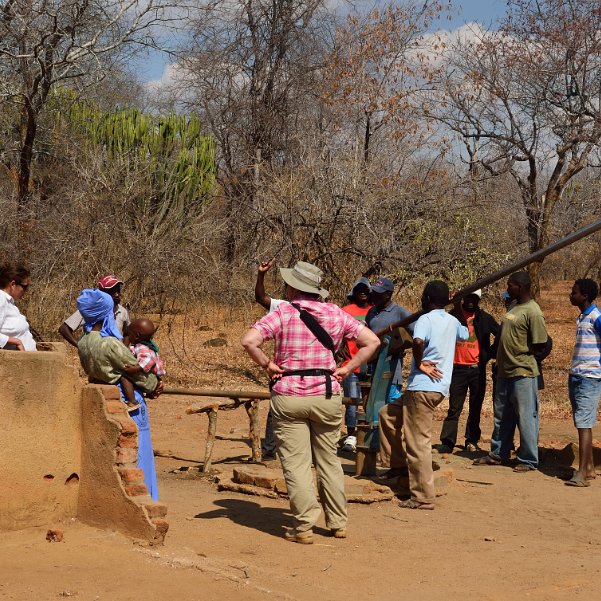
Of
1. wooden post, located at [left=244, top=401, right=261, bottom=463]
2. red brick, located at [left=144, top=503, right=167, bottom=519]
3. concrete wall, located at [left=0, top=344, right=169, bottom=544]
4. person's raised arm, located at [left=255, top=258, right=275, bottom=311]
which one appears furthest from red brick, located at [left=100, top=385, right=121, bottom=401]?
wooden post, located at [left=244, top=401, right=261, bottom=463]

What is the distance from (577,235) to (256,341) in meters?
2.10

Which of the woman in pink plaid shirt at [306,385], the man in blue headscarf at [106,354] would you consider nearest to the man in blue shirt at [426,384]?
the woman in pink plaid shirt at [306,385]

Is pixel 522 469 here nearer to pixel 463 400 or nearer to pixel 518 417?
pixel 518 417

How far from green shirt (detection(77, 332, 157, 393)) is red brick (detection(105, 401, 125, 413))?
31 centimetres

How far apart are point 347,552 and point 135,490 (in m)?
1.41

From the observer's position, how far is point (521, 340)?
9.09 meters

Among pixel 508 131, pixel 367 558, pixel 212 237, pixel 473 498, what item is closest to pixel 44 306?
pixel 212 237

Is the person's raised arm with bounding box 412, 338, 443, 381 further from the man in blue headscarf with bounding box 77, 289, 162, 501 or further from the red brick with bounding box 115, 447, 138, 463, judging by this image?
the red brick with bounding box 115, 447, 138, 463

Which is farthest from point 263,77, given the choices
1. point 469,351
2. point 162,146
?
point 469,351

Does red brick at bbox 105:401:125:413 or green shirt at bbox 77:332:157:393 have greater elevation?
green shirt at bbox 77:332:157:393

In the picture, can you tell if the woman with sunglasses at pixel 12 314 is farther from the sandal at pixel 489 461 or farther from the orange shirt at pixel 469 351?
the orange shirt at pixel 469 351

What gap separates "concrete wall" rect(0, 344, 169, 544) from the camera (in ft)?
18.7

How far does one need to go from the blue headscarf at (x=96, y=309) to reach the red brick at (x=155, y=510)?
1.28m

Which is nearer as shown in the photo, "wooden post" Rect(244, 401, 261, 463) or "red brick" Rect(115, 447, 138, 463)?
"red brick" Rect(115, 447, 138, 463)
